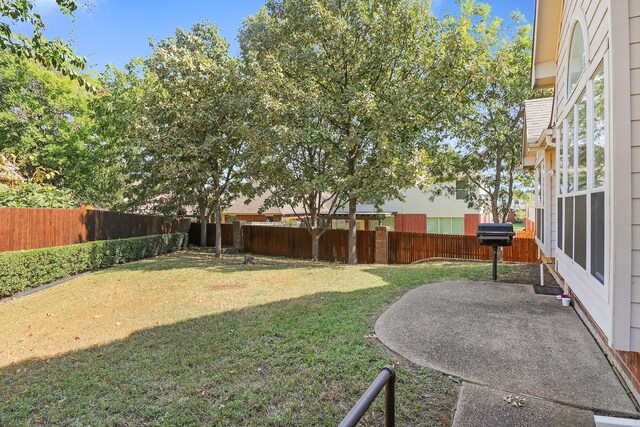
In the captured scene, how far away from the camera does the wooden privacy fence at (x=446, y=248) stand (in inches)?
561

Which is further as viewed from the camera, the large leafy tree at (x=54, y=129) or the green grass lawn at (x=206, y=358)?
the large leafy tree at (x=54, y=129)

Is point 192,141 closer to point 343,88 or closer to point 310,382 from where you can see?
point 343,88

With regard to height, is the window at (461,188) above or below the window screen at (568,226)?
above

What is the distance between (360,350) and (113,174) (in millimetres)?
20705

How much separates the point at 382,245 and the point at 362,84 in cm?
649

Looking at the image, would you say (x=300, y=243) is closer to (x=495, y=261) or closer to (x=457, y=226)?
(x=495, y=261)

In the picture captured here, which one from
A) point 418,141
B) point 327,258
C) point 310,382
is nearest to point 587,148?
point 310,382

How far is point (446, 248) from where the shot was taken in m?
14.9

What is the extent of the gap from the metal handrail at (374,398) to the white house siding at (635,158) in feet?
6.12

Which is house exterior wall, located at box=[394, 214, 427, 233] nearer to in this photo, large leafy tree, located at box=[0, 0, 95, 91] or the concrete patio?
the concrete patio

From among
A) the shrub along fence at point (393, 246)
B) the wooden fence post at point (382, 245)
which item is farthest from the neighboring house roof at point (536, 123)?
the wooden fence post at point (382, 245)

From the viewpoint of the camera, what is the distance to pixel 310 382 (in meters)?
3.46

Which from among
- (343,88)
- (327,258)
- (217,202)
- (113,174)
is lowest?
(327,258)

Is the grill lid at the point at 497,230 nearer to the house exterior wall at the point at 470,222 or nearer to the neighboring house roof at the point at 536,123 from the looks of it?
the neighboring house roof at the point at 536,123
